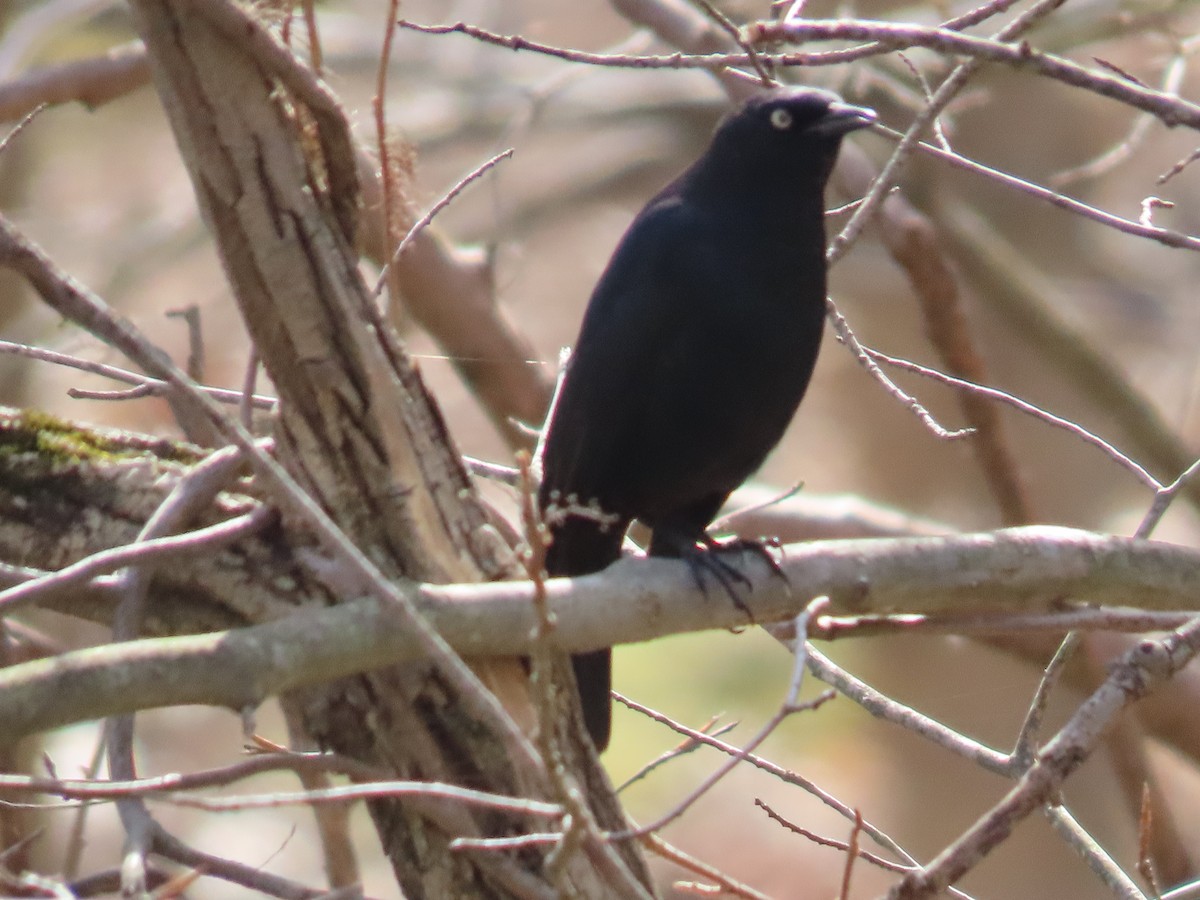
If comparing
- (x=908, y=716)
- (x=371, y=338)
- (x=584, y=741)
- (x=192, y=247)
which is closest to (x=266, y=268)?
(x=371, y=338)

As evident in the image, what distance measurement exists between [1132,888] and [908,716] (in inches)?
18.6

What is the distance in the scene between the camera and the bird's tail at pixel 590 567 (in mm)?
3332

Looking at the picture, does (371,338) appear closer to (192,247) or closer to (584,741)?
(584,741)

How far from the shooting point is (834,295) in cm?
807

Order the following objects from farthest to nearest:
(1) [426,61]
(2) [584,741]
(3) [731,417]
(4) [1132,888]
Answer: (1) [426,61]
(3) [731,417]
(2) [584,741]
(4) [1132,888]

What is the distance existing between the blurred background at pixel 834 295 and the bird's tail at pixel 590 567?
182cm

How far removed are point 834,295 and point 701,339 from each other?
5.03 m

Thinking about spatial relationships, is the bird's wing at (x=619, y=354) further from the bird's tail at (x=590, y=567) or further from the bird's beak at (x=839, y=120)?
the bird's beak at (x=839, y=120)

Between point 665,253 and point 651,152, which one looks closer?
point 665,253

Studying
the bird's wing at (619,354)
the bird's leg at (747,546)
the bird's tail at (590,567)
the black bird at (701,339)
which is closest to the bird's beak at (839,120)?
the black bird at (701,339)

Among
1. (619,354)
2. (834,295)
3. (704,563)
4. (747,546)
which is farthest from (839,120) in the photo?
(834,295)

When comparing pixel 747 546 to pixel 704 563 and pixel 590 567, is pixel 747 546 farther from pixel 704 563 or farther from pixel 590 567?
pixel 590 567

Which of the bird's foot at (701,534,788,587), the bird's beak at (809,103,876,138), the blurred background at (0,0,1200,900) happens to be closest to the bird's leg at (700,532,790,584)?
the bird's foot at (701,534,788,587)

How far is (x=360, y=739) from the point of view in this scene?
8.01 ft
